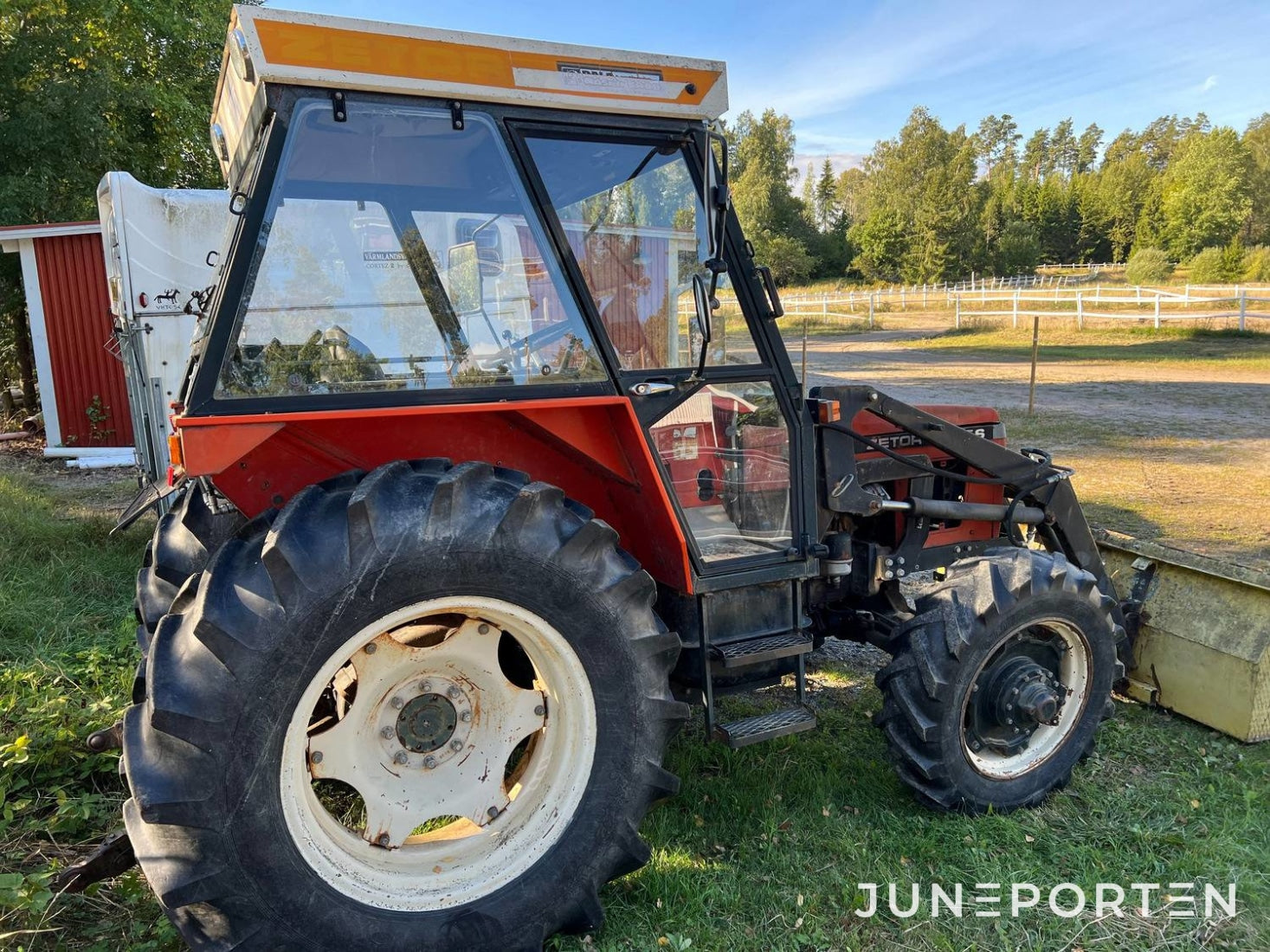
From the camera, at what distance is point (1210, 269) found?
44469mm

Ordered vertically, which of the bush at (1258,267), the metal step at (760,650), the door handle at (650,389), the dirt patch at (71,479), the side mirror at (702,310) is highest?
the bush at (1258,267)

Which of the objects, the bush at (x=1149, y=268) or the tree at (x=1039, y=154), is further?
the tree at (x=1039, y=154)

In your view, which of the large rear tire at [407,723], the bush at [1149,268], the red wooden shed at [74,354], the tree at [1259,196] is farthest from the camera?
the tree at [1259,196]

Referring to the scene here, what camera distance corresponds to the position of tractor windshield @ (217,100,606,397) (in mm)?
2236

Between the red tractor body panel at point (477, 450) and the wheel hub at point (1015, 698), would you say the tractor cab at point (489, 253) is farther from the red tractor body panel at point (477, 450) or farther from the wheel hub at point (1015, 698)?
the wheel hub at point (1015, 698)

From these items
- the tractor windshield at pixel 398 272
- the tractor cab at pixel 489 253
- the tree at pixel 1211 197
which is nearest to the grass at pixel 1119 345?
the tractor cab at pixel 489 253

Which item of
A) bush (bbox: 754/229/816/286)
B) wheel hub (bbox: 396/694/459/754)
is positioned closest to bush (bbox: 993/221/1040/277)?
bush (bbox: 754/229/816/286)

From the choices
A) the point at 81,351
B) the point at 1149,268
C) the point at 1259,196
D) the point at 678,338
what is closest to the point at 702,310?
the point at 678,338

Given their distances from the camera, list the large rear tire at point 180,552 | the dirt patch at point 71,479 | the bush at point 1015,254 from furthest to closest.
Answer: the bush at point 1015,254
the dirt patch at point 71,479
the large rear tire at point 180,552

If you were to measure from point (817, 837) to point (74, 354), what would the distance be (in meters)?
12.1

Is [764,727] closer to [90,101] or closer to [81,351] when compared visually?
[81,351]

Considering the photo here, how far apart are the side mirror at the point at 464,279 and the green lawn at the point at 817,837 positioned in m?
1.89

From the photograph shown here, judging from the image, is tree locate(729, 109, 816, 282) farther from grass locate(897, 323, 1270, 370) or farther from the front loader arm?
the front loader arm

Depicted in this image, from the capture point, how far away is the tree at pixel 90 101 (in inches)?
479
